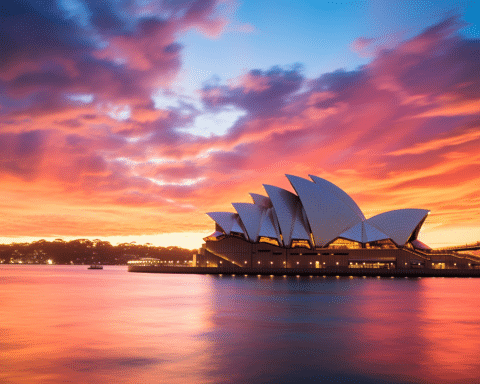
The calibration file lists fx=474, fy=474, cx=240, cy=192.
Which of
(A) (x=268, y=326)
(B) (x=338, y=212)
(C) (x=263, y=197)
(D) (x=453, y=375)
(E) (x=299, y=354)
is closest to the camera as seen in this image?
(D) (x=453, y=375)

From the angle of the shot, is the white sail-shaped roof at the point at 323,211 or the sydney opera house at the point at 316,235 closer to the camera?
the white sail-shaped roof at the point at 323,211

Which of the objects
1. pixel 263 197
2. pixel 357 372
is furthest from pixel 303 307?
pixel 263 197

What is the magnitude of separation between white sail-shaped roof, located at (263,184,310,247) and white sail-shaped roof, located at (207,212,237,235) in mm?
8987

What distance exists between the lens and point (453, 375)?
13.4 m

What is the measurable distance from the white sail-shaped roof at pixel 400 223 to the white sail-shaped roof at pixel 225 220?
23.5 meters

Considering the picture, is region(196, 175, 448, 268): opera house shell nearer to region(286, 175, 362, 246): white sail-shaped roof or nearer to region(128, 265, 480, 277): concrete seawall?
region(286, 175, 362, 246): white sail-shaped roof

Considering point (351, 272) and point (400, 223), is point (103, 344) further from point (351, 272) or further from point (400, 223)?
point (400, 223)

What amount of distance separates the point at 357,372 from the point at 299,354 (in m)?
2.83

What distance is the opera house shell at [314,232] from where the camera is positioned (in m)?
77.5

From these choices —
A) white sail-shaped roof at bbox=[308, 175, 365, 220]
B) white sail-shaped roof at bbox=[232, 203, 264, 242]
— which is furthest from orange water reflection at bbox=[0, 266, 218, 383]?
white sail-shaped roof at bbox=[308, 175, 365, 220]

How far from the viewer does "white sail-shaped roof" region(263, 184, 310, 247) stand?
7862 cm

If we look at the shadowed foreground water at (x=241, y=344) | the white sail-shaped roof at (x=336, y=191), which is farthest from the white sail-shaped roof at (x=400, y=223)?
the shadowed foreground water at (x=241, y=344)

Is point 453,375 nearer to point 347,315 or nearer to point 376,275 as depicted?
point 347,315

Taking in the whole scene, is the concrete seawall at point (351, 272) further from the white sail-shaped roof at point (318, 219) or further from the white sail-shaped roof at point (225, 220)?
the white sail-shaped roof at point (225, 220)
